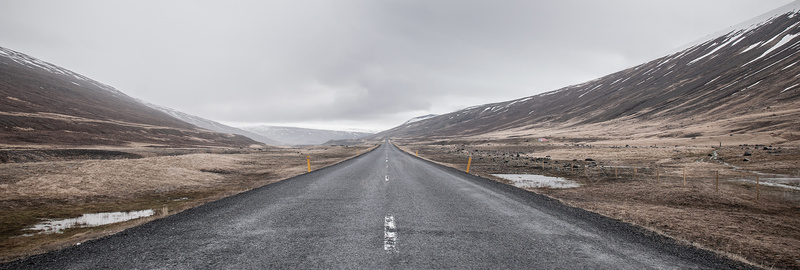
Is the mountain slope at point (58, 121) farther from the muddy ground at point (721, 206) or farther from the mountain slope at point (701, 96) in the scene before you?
the mountain slope at point (701, 96)

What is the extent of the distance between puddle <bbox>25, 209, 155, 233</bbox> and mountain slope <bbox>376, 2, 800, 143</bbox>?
6283cm

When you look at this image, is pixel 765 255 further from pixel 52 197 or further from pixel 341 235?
pixel 52 197

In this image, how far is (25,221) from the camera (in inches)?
336

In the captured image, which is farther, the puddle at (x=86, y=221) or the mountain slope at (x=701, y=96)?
the mountain slope at (x=701, y=96)

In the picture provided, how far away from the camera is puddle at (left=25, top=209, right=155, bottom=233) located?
798 cm

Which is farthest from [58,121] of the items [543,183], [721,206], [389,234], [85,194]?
[721,206]

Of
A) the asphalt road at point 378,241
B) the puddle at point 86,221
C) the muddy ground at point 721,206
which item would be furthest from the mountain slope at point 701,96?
the puddle at point 86,221

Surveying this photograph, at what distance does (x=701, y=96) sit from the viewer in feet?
301

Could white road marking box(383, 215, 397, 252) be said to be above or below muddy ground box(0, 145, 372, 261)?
above

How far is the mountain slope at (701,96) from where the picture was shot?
62.9 m

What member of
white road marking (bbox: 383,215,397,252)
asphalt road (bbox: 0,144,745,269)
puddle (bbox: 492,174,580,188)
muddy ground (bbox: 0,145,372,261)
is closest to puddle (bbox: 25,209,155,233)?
muddy ground (bbox: 0,145,372,261)

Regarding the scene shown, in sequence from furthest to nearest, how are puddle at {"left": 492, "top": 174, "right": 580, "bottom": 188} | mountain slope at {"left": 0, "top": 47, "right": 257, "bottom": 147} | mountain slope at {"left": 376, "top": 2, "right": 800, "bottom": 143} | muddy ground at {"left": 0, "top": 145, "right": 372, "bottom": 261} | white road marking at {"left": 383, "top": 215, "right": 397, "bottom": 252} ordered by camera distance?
1. mountain slope at {"left": 0, "top": 47, "right": 257, "bottom": 147}
2. mountain slope at {"left": 376, "top": 2, "right": 800, "bottom": 143}
3. puddle at {"left": 492, "top": 174, "right": 580, "bottom": 188}
4. muddy ground at {"left": 0, "top": 145, "right": 372, "bottom": 261}
5. white road marking at {"left": 383, "top": 215, "right": 397, "bottom": 252}

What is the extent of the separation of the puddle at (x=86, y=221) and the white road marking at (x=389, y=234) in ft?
25.6

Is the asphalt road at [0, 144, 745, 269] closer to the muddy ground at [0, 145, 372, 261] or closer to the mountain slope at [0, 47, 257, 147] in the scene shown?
the muddy ground at [0, 145, 372, 261]
